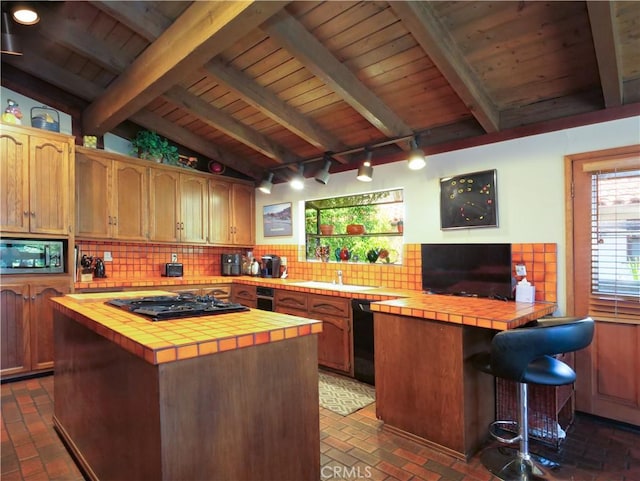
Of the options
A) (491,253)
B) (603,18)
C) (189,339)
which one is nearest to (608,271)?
(491,253)

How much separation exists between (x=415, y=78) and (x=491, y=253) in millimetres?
1521

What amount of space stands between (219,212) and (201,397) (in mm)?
4012

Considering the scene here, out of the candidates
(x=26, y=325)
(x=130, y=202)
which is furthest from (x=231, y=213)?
(x=26, y=325)

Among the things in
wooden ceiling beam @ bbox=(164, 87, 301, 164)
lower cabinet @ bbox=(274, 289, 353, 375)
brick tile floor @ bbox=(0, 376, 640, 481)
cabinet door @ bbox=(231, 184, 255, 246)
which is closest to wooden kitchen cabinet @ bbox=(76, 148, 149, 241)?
wooden ceiling beam @ bbox=(164, 87, 301, 164)

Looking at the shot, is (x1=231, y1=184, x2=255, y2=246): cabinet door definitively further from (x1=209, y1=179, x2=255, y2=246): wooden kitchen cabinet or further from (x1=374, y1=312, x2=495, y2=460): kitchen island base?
(x1=374, y1=312, x2=495, y2=460): kitchen island base

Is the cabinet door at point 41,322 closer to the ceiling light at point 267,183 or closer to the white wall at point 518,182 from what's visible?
the ceiling light at point 267,183

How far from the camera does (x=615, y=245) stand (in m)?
2.59

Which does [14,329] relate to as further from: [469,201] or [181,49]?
[469,201]

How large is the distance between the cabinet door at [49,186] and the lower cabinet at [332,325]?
95.9 inches

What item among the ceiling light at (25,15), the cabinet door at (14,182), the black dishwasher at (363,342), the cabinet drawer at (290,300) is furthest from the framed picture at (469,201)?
the cabinet door at (14,182)

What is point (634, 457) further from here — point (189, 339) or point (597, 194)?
point (189, 339)

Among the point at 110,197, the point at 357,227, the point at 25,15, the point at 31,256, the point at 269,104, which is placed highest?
the point at 25,15

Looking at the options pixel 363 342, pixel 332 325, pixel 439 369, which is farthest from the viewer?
pixel 332 325

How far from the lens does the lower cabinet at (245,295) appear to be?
15.0 feet
